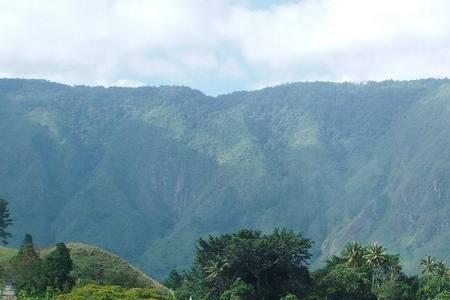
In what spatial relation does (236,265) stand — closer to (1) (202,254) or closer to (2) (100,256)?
(1) (202,254)

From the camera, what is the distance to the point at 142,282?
428 feet

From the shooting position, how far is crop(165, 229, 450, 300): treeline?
11950cm

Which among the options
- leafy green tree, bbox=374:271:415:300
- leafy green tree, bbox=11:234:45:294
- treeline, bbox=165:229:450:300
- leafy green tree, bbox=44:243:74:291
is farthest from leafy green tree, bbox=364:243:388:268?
leafy green tree, bbox=11:234:45:294

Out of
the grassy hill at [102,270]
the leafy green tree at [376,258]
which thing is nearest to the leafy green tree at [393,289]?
the leafy green tree at [376,258]

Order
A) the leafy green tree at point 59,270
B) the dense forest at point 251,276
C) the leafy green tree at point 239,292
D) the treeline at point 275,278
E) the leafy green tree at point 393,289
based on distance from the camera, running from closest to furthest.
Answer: the leafy green tree at point 59,270 → the dense forest at point 251,276 → the leafy green tree at point 239,292 → the treeline at point 275,278 → the leafy green tree at point 393,289

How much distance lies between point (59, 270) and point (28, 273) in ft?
13.9

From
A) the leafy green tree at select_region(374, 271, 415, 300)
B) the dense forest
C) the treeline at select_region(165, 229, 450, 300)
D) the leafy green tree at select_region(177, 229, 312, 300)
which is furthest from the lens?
the leafy green tree at select_region(374, 271, 415, 300)

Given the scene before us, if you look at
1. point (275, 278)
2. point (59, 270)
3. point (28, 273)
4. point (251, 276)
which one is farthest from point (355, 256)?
point (28, 273)

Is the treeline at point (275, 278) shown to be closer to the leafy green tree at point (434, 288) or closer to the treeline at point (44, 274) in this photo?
the leafy green tree at point (434, 288)

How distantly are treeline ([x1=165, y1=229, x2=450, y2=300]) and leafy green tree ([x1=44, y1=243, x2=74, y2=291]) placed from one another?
19871 millimetres

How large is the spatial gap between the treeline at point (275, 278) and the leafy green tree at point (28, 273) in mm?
23252

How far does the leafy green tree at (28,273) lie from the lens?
10411 cm

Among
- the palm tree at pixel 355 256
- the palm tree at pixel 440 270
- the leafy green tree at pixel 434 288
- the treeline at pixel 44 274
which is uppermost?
the palm tree at pixel 355 256

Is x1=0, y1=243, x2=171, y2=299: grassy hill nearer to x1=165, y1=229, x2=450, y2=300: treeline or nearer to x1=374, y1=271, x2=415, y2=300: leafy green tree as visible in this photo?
x1=165, y1=229, x2=450, y2=300: treeline
